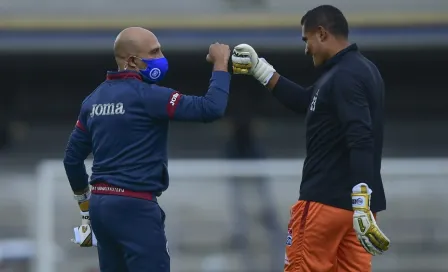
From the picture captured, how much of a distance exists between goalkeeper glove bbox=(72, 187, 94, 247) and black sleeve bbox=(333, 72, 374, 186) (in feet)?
4.58

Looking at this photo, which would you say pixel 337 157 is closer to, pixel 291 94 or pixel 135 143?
pixel 291 94

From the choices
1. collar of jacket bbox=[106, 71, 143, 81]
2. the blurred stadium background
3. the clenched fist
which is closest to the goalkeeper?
the clenched fist

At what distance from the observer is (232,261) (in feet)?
28.7

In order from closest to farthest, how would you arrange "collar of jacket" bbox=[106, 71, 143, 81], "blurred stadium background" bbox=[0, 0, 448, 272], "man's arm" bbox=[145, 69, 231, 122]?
"man's arm" bbox=[145, 69, 231, 122]
"collar of jacket" bbox=[106, 71, 143, 81]
"blurred stadium background" bbox=[0, 0, 448, 272]

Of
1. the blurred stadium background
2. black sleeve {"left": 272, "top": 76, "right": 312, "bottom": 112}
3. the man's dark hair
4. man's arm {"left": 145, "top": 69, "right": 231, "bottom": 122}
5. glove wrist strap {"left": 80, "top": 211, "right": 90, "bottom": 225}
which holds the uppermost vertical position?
the blurred stadium background

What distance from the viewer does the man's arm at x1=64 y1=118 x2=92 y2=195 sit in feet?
17.3

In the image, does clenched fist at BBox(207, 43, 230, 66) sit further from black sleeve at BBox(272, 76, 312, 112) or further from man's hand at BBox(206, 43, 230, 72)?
black sleeve at BBox(272, 76, 312, 112)

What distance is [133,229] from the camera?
16.2 ft

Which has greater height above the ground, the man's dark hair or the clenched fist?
the man's dark hair

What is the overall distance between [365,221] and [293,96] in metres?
0.99

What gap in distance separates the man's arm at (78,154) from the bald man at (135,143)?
0.52ft

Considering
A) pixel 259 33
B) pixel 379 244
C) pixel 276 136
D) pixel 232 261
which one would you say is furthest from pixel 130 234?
pixel 276 136

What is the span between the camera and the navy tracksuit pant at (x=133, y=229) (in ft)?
16.2

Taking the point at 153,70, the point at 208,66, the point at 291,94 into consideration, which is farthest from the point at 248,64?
the point at 208,66
